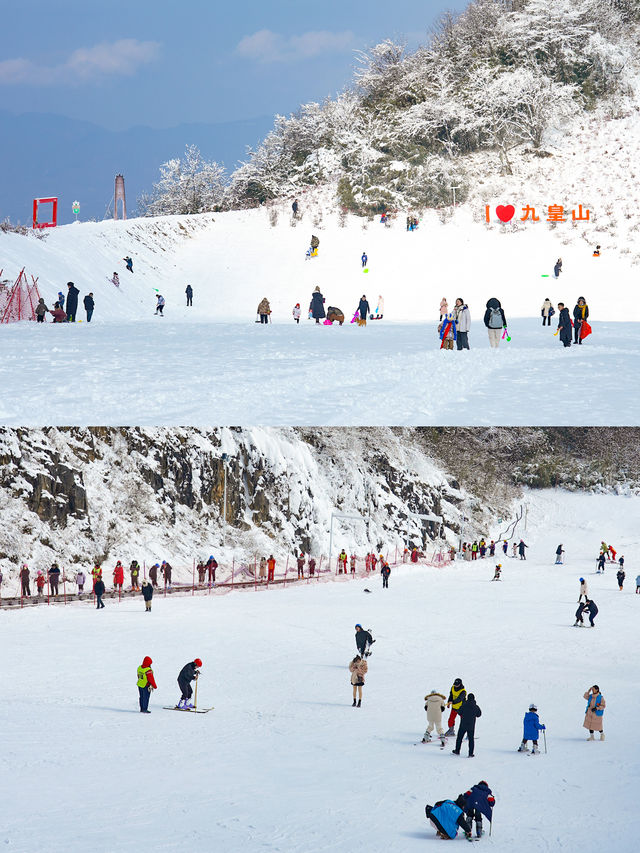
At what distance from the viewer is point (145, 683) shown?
39.9 ft

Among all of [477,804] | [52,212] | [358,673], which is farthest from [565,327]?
[52,212]

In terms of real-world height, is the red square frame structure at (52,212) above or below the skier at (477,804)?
above

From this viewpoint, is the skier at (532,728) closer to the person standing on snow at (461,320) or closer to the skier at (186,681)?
the skier at (186,681)

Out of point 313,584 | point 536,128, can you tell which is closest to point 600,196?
point 536,128

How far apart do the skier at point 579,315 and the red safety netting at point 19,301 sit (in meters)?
17.5

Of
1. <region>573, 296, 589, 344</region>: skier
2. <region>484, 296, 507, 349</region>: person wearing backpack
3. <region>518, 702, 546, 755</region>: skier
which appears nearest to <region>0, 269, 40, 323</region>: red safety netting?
<region>484, 296, 507, 349</region>: person wearing backpack

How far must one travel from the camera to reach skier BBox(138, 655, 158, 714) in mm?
12070

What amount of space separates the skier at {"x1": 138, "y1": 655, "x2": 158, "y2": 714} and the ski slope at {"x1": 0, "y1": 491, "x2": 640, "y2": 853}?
10.2 inches

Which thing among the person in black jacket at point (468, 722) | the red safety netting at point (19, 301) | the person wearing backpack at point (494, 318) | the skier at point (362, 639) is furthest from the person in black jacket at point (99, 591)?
the red safety netting at point (19, 301)

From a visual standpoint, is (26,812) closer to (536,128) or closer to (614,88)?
(536,128)

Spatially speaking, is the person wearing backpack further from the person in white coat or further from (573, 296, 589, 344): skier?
(573, 296, 589, 344): skier

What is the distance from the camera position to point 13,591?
2464cm

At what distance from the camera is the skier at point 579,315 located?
21.9 meters

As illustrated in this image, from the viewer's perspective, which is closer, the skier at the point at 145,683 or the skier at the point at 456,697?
the skier at the point at 456,697
